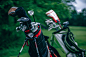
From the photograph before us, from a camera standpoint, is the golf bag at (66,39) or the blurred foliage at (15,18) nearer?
the golf bag at (66,39)

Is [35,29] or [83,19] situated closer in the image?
[35,29]

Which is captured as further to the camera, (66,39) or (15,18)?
(15,18)

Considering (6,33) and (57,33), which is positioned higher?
(57,33)

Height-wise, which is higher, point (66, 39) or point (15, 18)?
point (66, 39)

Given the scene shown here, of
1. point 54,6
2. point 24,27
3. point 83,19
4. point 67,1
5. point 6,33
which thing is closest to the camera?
point 24,27

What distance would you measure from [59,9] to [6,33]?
12.3 feet

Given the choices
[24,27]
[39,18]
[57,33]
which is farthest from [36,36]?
[39,18]

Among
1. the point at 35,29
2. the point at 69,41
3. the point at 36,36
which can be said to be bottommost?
the point at 69,41

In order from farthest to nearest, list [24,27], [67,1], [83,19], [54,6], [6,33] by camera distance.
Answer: [83,19] → [67,1] → [54,6] → [6,33] → [24,27]

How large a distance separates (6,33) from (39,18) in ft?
7.26

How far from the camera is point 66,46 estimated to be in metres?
2.82

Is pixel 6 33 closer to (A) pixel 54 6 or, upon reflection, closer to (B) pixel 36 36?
(A) pixel 54 6

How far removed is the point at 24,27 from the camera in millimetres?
2029

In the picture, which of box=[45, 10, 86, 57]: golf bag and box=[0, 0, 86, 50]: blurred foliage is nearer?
box=[45, 10, 86, 57]: golf bag
